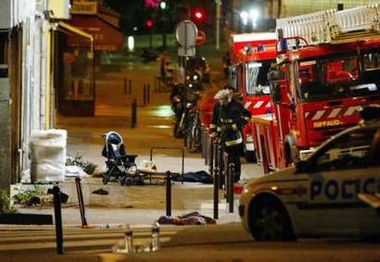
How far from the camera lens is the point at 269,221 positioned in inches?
522

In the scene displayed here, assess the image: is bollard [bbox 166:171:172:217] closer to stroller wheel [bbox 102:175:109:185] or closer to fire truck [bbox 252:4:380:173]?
fire truck [bbox 252:4:380:173]

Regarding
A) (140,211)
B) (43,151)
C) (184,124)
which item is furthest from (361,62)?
(184,124)

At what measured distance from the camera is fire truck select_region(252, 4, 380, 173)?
18.9 metres

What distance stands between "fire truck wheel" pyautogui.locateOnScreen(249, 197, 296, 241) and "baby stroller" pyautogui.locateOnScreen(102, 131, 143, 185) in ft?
28.1

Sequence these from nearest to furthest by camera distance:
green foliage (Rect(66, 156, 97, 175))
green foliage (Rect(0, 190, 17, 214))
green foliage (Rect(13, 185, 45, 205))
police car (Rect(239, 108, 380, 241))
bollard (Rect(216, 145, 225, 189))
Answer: police car (Rect(239, 108, 380, 241)), green foliage (Rect(0, 190, 17, 214)), green foliage (Rect(13, 185, 45, 205)), bollard (Rect(216, 145, 225, 189)), green foliage (Rect(66, 156, 97, 175))

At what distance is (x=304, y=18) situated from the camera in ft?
70.3

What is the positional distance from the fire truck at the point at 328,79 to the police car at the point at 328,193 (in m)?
5.72

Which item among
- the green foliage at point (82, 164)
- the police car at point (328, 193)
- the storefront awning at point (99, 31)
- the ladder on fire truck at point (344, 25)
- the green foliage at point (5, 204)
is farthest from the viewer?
the storefront awning at point (99, 31)

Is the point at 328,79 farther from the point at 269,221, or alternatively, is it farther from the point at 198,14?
the point at 198,14

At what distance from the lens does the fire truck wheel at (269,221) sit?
514 inches

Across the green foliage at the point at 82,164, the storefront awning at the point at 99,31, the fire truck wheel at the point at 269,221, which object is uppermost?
the storefront awning at the point at 99,31

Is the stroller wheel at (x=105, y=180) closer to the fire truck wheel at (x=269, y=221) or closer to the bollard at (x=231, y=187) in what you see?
the bollard at (x=231, y=187)

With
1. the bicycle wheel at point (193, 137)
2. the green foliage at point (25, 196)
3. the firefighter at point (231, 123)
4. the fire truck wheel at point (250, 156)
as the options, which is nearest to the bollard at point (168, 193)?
the green foliage at point (25, 196)

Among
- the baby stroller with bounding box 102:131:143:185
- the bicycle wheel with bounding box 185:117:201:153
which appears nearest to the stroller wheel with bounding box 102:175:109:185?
the baby stroller with bounding box 102:131:143:185
